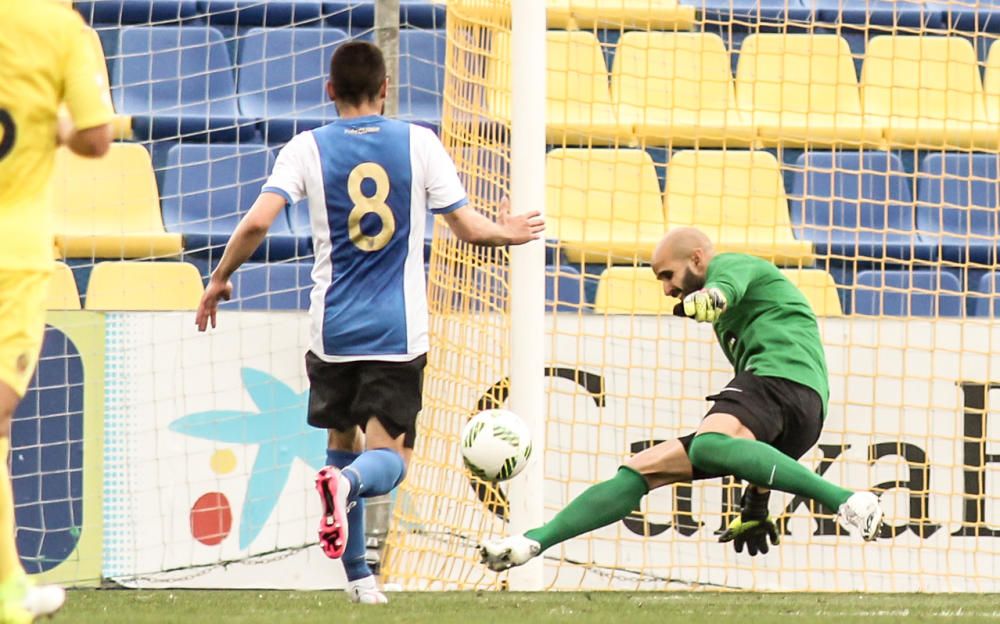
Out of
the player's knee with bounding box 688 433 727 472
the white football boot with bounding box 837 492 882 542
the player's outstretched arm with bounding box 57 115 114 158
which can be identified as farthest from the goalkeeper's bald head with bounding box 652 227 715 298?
the player's outstretched arm with bounding box 57 115 114 158

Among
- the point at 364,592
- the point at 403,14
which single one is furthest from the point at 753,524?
the point at 403,14

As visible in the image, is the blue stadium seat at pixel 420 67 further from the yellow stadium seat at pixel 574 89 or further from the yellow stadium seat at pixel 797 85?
the yellow stadium seat at pixel 797 85

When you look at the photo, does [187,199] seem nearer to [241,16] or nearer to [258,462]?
[241,16]

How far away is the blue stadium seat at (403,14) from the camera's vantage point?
8.24m

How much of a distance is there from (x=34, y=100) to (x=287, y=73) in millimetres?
5045

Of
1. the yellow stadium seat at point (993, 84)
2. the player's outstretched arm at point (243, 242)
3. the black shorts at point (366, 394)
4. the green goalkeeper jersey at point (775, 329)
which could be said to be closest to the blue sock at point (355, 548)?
the black shorts at point (366, 394)

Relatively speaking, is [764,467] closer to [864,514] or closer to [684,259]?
[864,514]

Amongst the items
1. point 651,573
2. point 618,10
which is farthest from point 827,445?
point 618,10

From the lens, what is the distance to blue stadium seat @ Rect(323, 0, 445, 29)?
8.24 m

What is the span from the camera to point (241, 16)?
Answer: 27.6 feet

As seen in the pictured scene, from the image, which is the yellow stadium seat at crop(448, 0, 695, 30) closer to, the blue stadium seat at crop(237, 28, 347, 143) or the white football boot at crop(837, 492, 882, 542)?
the blue stadium seat at crop(237, 28, 347, 143)

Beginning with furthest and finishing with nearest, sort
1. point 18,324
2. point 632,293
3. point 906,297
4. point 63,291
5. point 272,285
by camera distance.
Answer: point 906,297
point 272,285
point 63,291
point 632,293
point 18,324

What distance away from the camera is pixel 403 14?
819cm

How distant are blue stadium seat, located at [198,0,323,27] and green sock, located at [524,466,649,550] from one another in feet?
13.2
